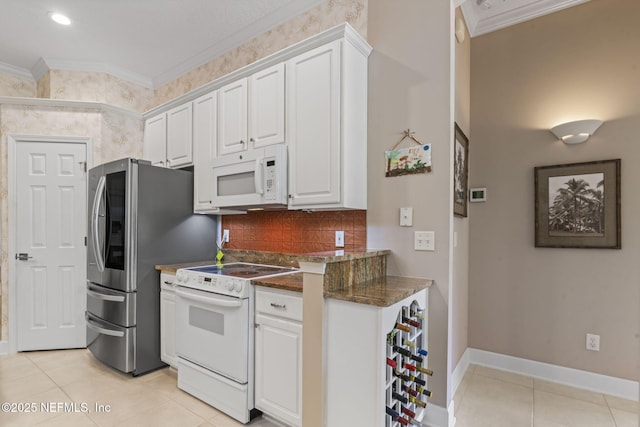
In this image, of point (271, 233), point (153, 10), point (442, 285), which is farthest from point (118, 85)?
point (442, 285)

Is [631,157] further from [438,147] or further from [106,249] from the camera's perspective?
[106,249]

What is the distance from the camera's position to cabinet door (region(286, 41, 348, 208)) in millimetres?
2145

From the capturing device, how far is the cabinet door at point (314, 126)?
7.04 feet

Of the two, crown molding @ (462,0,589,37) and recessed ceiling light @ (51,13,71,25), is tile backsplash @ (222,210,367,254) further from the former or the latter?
recessed ceiling light @ (51,13,71,25)

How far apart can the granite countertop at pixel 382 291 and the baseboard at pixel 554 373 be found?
0.98 m

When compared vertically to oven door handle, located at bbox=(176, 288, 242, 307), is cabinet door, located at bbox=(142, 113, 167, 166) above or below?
above

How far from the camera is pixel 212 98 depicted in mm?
2938

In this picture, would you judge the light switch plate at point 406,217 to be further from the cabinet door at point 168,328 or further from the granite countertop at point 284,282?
the cabinet door at point 168,328

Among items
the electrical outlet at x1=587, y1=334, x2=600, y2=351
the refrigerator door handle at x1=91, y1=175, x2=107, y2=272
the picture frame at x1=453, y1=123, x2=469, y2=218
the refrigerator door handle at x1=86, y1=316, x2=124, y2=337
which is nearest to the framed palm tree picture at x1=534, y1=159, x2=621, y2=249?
the picture frame at x1=453, y1=123, x2=469, y2=218

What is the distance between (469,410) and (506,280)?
1144mm

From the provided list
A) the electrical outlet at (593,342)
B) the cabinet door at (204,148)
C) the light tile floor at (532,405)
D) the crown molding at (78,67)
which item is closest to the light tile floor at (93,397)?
the light tile floor at (532,405)

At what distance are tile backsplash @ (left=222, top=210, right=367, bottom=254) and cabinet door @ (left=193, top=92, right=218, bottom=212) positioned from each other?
414mm

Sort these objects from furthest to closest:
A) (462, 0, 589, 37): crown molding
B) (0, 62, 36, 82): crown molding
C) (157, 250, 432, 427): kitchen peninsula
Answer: (0, 62, 36, 82): crown molding → (462, 0, 589, 37): crown molding → (157, 250, 432, 427): kitchen peninsula

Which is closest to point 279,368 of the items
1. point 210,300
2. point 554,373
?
point 210,300
